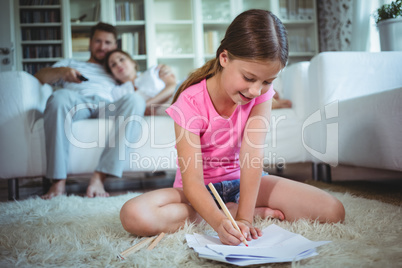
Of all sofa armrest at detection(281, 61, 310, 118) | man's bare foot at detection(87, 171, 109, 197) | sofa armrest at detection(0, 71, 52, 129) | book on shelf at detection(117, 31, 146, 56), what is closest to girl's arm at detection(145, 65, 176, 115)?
man's bare foot at detection(87, 171, 109, 197)

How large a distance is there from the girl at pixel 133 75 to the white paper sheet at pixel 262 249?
1.27 metres

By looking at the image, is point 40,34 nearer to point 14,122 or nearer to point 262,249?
point 14,122

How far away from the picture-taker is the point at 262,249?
621 millimetres

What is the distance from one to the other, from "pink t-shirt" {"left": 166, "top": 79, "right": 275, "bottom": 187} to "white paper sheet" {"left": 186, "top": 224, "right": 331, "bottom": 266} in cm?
28

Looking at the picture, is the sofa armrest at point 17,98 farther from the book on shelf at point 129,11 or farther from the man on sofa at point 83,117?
the book on shelf at point 129,11

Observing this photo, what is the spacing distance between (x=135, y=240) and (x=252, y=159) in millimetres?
342

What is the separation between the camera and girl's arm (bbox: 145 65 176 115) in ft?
6.01

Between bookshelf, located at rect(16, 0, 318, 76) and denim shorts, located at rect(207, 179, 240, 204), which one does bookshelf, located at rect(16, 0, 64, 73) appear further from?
denim shorts, located at rect(207, 179, 240, 204)

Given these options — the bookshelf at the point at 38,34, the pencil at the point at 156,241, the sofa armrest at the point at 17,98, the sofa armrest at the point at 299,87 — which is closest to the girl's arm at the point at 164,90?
the sofa armrest at the point at 17,98

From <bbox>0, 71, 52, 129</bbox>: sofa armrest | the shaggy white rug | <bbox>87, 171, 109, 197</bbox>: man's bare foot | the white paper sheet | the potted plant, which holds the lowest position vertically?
<bbox>87, 171, 109, 197</bbox>: man's bare foot

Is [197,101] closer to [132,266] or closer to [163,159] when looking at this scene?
[132,266]

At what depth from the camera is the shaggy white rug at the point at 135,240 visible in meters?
0.62

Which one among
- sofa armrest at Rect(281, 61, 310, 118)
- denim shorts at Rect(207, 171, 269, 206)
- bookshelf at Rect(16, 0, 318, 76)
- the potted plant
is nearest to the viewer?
denim shorts at Rect(207, 171, 269, 206)

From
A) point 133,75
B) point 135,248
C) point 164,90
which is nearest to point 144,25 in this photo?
point 133,75
